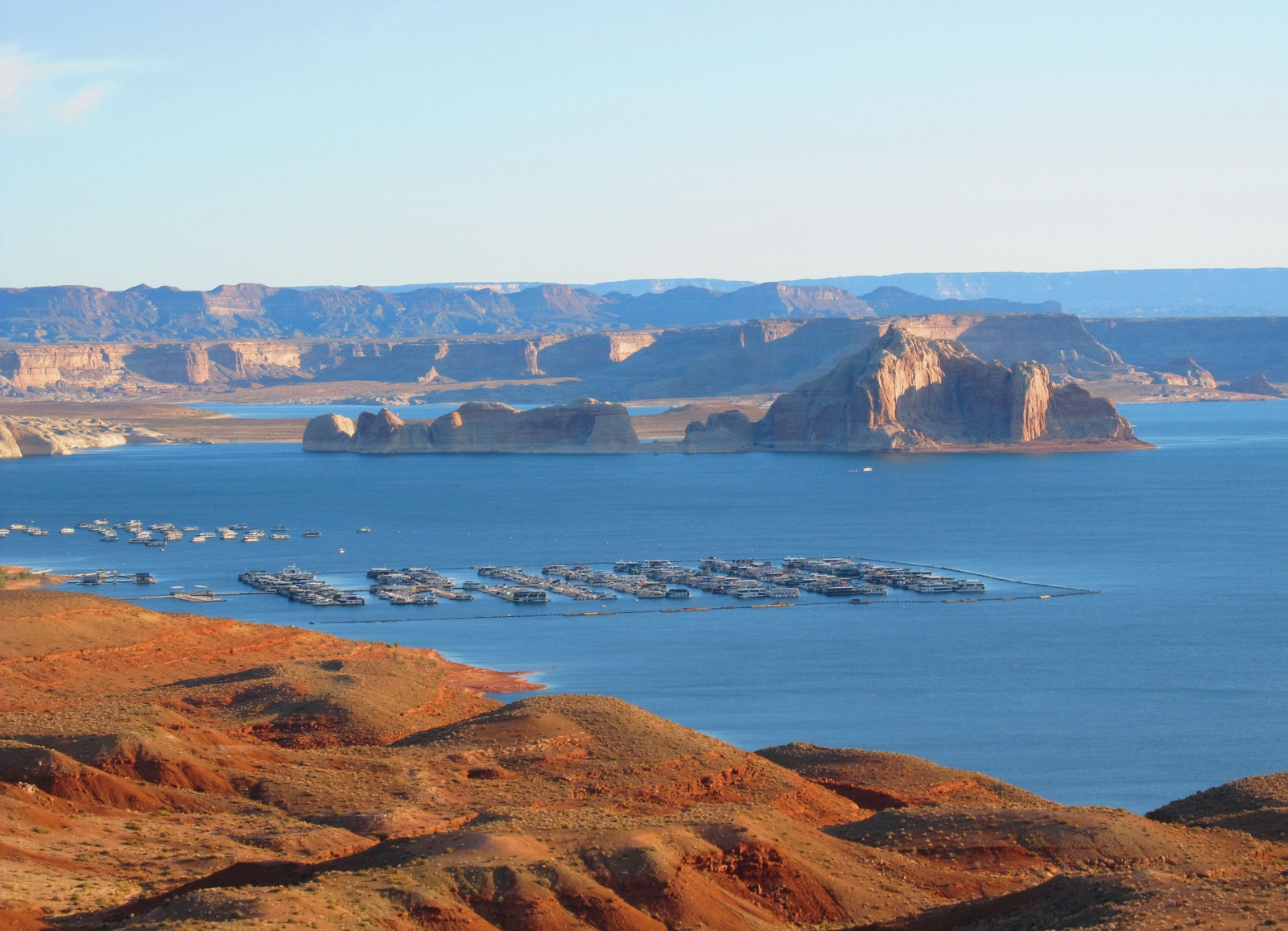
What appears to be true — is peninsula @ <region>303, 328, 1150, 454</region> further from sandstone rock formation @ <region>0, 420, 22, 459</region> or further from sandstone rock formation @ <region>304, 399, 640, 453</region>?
sandstone rock formation @ <region>0, 420, 22, 459</region>

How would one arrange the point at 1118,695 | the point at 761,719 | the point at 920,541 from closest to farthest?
the point at 761,719 < the point at 1118,695 < the point at 920,541

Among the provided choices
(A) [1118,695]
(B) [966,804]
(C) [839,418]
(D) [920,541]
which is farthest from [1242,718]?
(C) [839,418]

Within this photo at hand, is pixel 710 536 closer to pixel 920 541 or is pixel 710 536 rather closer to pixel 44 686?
pixel 920 541

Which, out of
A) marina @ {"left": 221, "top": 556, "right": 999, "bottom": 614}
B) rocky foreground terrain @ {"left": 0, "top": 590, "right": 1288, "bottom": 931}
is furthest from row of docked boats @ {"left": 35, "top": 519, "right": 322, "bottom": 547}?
rocky foreground terrain @ {"left": 0, "top": 590, "right": 1288, "bottom": 931}

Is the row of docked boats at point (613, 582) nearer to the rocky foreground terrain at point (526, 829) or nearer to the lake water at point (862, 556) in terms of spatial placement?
the lake water at point (862, 556)

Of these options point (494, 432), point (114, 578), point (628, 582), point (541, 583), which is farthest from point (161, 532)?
point (494, 432)

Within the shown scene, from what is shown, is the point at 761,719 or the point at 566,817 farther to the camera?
the point at 761,719

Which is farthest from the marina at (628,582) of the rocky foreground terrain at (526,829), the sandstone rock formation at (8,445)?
the sandstone rock formation at (8,445)
